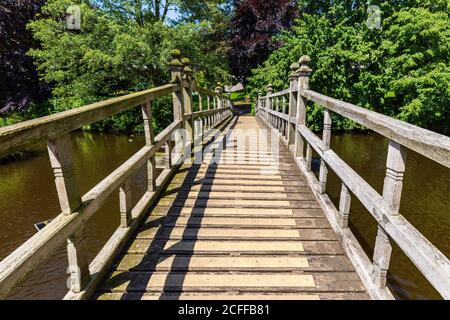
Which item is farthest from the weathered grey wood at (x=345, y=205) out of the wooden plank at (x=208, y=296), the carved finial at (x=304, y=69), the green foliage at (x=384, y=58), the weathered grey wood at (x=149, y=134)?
the green foliage at (x=384, y=58)

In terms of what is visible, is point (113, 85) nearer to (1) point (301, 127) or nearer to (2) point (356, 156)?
(2) point (356, 156)

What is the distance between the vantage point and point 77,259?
1.83 metres

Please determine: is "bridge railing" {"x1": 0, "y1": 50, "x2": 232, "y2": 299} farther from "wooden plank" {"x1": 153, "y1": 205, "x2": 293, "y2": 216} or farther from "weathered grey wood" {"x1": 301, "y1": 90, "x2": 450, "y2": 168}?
"weathered grey wood" {"x1": 301, "y1": 90, "x2": 450, "y2": 168}

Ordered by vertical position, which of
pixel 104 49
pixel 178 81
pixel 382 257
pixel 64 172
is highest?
pixel 104 49

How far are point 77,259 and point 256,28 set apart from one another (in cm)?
2223

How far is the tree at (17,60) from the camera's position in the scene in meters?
18.2

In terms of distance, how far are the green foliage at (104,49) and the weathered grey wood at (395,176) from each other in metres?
15.0

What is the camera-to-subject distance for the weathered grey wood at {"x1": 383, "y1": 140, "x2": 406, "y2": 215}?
170 cm

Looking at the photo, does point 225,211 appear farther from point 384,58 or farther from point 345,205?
point 384,58

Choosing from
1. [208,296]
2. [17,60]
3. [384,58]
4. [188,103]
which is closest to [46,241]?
[208,296]

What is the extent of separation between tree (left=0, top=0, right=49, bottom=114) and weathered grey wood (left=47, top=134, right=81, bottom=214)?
21.5 meters

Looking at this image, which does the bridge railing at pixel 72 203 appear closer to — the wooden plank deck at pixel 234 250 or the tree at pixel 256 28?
the wooden plank deck at pixel 234 250
